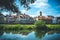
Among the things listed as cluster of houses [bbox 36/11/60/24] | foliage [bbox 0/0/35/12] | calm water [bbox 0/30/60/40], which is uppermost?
foliage [bbox 0/0/35/12]

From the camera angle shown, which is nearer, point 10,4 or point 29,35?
point 29,35

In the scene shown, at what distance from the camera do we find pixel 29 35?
3.17m

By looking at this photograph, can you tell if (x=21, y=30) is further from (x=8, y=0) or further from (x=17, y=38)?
(x=8, y=0)

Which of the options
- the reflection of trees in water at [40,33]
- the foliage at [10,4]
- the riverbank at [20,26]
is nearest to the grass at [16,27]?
the riverbank at [20,26]

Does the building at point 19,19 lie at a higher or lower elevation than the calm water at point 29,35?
higher

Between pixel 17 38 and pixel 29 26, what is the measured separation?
1.01 feet

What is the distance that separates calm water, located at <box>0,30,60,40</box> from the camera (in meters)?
3.14

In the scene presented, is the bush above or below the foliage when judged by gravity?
below

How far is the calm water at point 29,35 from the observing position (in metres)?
3.14

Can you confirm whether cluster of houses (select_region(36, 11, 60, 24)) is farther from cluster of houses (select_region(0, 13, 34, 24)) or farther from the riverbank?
cluster of houses (select_region(0, 13, 34, 24))

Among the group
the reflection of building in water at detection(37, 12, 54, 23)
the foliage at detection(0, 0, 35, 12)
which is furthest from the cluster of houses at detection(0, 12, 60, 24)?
the foliage at detection(0, 0, 35, 12)

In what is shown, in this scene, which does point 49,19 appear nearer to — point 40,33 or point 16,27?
point 40,33

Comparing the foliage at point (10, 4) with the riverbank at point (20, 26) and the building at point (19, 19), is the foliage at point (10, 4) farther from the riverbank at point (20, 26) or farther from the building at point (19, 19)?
the riverbank at point (20, 26)

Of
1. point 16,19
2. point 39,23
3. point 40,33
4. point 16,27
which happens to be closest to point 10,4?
point 16,19
